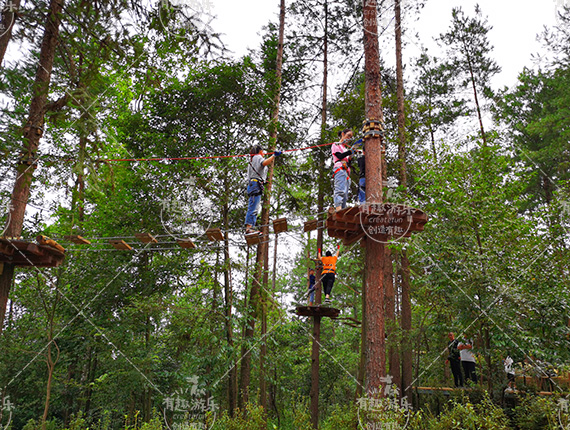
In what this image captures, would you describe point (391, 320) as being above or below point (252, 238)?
below

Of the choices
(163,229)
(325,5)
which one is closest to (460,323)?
(163,229)

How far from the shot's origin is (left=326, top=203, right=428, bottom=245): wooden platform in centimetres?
585

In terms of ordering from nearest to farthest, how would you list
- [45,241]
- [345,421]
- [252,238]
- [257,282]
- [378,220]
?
[378,220] < [45,241] < [252,238] < [345,421] < [257,282]

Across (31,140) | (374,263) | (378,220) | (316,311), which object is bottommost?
(316,311)

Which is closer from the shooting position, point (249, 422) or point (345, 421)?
point (249, 422)

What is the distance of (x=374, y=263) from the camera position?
20.6ft

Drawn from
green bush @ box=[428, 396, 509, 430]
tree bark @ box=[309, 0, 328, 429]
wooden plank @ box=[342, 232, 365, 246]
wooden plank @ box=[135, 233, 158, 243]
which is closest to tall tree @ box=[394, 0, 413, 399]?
tree bark @ box=[309, 0, 328, 429]

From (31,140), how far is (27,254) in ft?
6.32

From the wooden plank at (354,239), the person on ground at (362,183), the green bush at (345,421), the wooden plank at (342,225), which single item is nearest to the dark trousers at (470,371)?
the green bush at (345,421)

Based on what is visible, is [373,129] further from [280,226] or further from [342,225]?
[280,226]

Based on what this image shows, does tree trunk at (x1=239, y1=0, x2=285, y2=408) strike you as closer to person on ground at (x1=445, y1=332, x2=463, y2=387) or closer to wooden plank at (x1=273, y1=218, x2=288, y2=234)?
wooden plank at (x1=273, y1=218, x2=288, y2=234)

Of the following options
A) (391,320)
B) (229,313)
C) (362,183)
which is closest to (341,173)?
(362,183)

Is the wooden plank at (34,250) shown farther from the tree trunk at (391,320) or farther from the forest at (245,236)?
the tree trunk at (391,320)

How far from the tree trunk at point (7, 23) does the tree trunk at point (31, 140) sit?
495 millimetres
